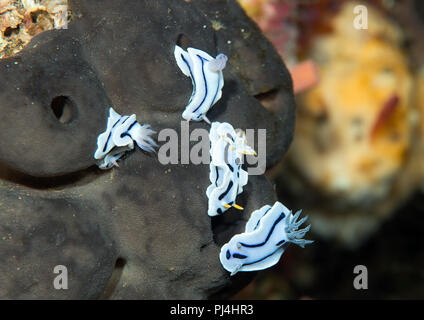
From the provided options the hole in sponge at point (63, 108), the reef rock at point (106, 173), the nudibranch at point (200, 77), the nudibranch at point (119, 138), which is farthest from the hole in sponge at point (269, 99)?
the hole in sponge at point (63, 108)

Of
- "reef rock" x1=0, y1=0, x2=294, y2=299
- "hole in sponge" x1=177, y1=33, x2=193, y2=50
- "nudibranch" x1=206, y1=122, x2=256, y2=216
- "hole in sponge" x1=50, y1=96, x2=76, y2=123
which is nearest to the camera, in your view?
"reef rock" x1=0, y1=0, x2=294, y2=299

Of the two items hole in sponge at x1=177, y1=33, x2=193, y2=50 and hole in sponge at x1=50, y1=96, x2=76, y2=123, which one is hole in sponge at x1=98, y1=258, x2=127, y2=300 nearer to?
hole in sponge at x1=50, y1=96, x2=76, y2=123

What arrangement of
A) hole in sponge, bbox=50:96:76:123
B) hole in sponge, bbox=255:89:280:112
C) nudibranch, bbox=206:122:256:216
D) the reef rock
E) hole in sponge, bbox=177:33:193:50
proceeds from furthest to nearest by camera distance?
hole in sponge, bbox=255:89:280:112 → hole in sponge, bbox=177:33:193:50 → nudibranch, bbox=206:122:256:216 → hole in sponge, bbox=50:96:76:123 → the reef rock

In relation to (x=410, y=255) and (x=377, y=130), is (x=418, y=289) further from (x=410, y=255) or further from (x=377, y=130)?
(x=377, y=130)

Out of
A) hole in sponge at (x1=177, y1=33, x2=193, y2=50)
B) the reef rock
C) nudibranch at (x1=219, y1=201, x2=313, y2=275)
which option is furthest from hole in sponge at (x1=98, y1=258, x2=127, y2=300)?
hole in sponge at (x1=177, y1=33, x2=193, y2=50)

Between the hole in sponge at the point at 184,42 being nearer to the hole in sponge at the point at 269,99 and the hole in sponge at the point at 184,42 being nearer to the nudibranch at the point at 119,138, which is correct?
the nudibranch at the point at 119,138

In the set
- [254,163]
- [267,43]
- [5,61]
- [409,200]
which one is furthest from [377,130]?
[5,61]
